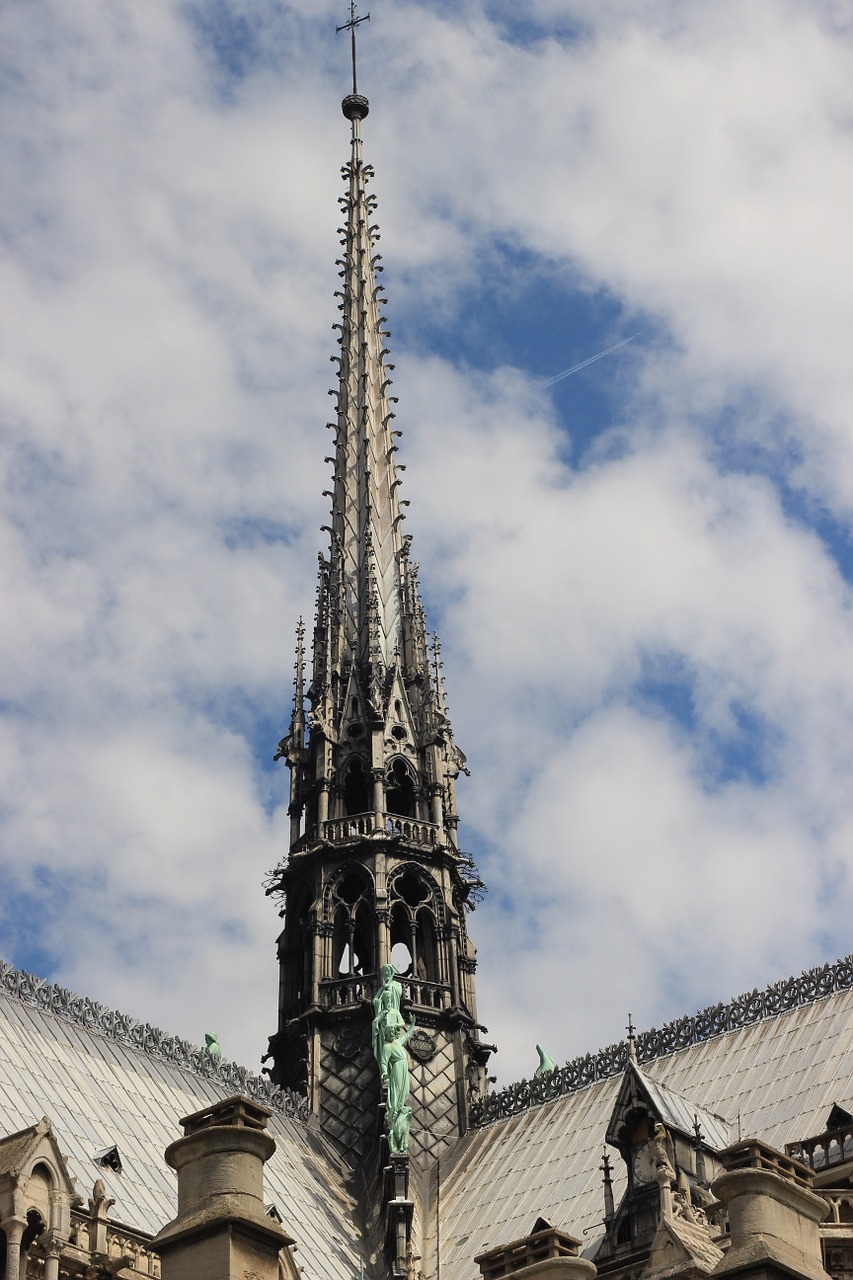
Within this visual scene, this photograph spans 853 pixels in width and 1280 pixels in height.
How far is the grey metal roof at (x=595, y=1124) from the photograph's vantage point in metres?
41.0

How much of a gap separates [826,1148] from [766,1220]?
19.5 metres

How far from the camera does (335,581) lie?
56750mm

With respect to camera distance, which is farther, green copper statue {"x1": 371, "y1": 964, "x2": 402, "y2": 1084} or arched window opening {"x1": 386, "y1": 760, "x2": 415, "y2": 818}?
arched window opening {"x1": 386, "y1": 760, "x2": 415, "y2": 818}

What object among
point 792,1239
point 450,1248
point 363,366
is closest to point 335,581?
point 363,366

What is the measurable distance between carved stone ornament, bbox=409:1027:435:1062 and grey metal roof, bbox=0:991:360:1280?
9.58ft

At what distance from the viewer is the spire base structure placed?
68.6 meters

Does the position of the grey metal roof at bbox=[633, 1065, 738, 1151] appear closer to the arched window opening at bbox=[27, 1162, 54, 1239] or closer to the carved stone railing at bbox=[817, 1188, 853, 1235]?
the carved stone railing at bbox=[817, 1188, 853, 1235]

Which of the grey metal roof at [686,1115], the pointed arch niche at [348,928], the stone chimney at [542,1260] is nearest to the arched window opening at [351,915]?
the pointed arch niche at [348,928]

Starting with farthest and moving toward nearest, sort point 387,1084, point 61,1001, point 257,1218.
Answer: point 387,1084 → point 61,1001 → point 257,1218

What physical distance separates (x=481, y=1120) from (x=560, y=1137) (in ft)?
10.9

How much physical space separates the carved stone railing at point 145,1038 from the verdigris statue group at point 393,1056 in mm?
2395

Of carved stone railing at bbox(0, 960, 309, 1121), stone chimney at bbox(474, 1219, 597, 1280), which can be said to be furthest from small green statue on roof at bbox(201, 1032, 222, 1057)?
stone chimney at bbox(474, 1219, 597, 1280)

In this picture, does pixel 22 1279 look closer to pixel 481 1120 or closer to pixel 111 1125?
pixel 111 1125

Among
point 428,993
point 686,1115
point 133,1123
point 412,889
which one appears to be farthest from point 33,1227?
point 412,889
